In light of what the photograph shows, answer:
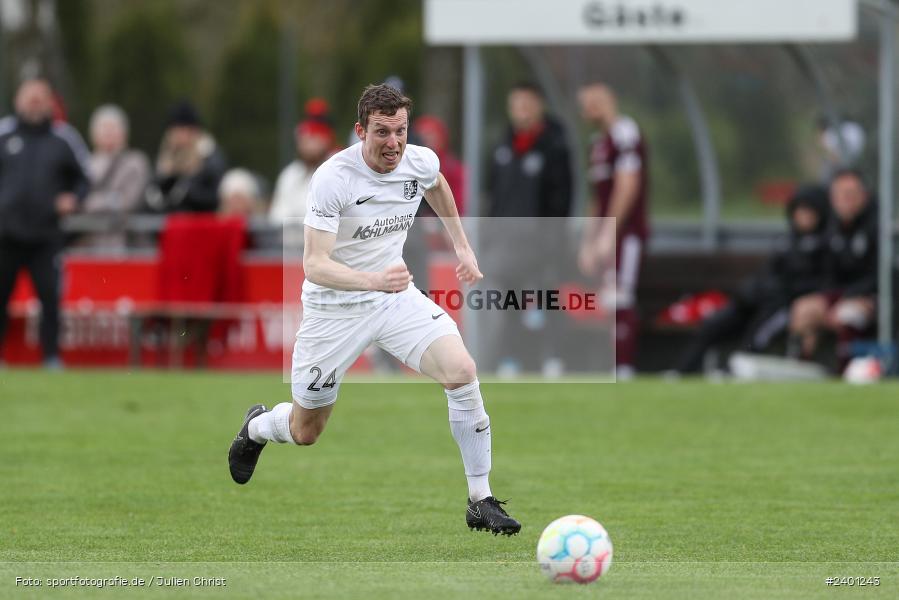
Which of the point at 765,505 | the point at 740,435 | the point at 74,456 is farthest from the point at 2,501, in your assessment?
the point at 740,435

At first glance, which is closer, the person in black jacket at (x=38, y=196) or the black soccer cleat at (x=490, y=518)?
the black soccer cleat at (x=490, y=518)

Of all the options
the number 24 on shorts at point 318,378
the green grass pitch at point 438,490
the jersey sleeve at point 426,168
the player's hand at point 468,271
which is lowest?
the green grass pitch at point 438,490

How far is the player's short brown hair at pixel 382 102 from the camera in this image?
8469 millimetres

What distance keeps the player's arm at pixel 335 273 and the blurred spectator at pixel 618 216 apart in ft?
25.9

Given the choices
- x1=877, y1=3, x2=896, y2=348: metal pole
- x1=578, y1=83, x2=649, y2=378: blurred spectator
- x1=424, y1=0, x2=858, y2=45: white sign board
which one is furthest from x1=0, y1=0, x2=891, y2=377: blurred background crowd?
x1=424, y1=0, x2=858, y2=45: white sign board

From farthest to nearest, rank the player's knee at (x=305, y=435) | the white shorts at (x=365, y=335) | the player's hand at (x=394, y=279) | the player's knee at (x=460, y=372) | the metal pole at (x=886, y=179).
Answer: the metal pole at (x=886, y=179), the player's knee at (x=305, y=435), the white shorts at (x=365, y=335), the player's knee at (x=460, y=372), the player's hand at (x=394, y=279)

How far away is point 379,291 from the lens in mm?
8516

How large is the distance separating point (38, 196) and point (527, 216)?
449 cm

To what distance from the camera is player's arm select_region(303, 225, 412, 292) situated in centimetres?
825

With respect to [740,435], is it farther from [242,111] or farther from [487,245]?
[242,111]

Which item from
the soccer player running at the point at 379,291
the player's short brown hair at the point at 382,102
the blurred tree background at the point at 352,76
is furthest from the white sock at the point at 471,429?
the blurred tree background at the point at 352,76

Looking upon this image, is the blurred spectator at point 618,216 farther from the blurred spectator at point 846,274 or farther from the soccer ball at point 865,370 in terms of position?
the soccer ball at point 865,370

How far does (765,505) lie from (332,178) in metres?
3.03

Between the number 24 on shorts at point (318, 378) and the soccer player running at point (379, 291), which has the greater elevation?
the soccer player running at point (379, 291)
